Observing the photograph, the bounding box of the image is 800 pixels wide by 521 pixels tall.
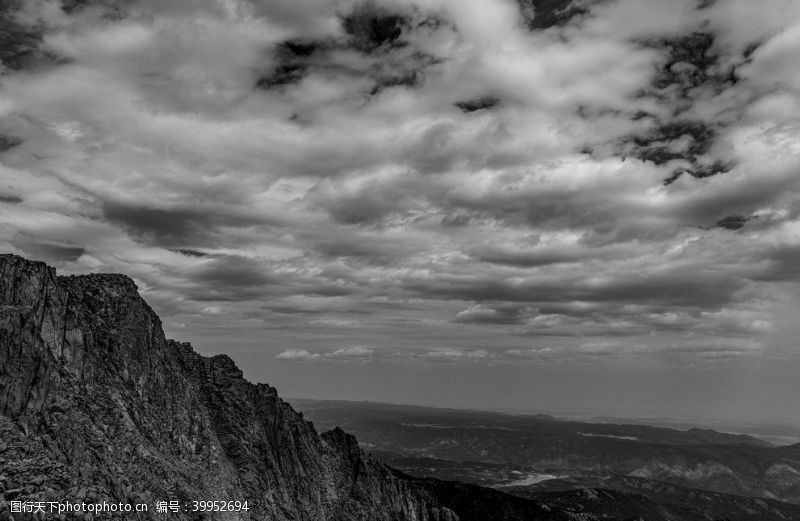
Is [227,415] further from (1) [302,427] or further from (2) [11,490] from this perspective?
(2) [11,490]

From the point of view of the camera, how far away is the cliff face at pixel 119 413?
3484 inches

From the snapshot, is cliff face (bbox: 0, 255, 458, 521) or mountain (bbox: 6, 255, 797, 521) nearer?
mountain (bbox: 6, 255, 797, 521)

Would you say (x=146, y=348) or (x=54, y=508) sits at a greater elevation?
(x=146, y=348)

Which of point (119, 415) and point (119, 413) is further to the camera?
point (119, 413)

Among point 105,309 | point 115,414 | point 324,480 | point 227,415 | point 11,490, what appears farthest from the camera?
point 324,480

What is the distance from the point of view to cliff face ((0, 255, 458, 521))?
290 ft

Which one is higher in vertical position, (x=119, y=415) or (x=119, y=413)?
(x=119, y=413)

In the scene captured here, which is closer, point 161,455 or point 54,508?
point 54,508

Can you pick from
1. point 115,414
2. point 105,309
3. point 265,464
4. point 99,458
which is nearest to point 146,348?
point 105,309

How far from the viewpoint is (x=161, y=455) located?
113m

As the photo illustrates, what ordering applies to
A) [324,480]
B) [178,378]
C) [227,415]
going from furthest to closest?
[324,480] < [227,415] < [178,378]

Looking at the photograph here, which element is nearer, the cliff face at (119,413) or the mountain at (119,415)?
the mountain at (119,415)

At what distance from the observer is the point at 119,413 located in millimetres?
107625

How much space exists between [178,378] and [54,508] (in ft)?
188
